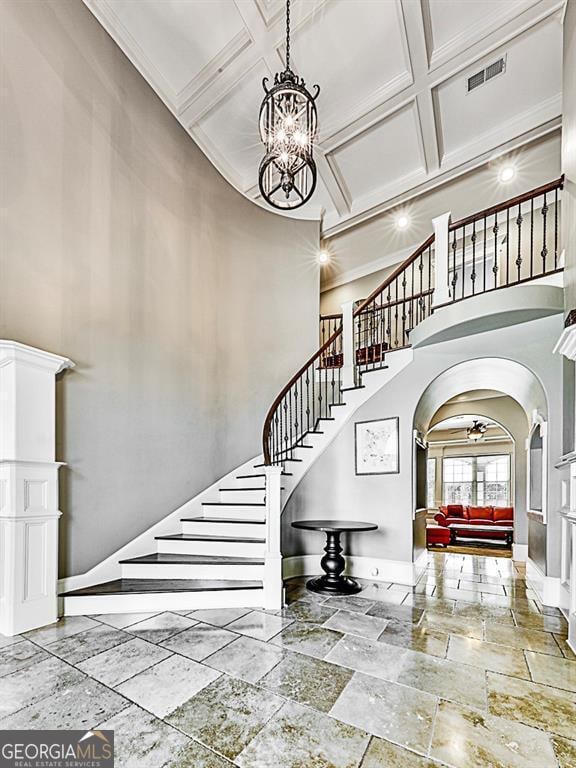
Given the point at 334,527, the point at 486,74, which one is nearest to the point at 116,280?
the point at 334,527

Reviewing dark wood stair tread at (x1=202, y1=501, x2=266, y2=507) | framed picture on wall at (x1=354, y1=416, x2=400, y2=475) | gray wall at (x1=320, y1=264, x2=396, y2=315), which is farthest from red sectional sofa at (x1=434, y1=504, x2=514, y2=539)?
dark wood stair tread at (x1=202, y1=501, x2=266, y2=507)

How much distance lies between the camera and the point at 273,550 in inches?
147

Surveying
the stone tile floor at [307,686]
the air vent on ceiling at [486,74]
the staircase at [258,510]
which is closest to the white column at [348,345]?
the staircase at [258,510]

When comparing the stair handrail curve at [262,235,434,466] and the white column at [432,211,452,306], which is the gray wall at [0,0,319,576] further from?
the white column at [432,211,452,306]

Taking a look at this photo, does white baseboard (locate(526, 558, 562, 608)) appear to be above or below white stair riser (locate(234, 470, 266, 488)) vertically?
below

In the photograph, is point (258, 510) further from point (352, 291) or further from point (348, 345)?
point (352, 291)

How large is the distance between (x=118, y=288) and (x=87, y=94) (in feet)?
6.10

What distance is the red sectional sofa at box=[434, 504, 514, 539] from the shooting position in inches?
370

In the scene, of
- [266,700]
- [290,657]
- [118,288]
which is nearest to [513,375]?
[290,657]

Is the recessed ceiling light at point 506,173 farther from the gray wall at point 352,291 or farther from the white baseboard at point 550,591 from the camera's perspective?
the white baseboard at point 550,591

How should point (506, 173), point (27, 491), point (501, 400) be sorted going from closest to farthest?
point (27, 491) < point (506, 173) < point (501, 400)

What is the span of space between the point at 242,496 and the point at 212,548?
98cm

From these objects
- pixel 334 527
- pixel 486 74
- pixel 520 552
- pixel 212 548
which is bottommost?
pixel 520 552

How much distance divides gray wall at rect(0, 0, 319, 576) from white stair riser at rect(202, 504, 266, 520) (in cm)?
31
